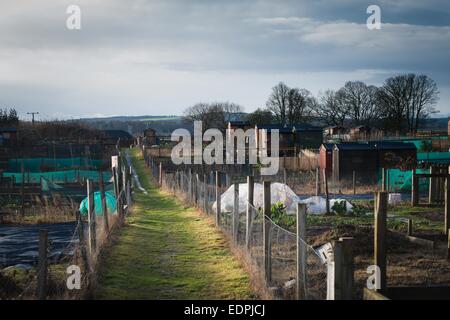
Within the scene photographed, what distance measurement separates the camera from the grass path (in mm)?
7957

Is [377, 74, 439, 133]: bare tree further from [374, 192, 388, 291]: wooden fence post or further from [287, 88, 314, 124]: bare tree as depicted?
[374, 192, 388, 291]: wooden fence post

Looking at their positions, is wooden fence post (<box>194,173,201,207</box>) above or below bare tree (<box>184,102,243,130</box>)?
below

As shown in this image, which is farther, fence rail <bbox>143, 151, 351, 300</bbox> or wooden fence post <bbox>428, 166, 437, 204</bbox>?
wooden fence post <bbox>428, 166, 437, 204</bbox>

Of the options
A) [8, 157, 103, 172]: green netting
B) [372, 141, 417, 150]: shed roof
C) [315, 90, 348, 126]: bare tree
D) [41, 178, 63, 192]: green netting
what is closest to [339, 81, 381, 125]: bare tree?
[315, 90, 348, 126]: bare tree

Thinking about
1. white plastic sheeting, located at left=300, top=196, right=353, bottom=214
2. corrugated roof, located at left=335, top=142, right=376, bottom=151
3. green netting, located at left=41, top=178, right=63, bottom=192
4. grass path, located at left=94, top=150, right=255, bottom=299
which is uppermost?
corrugated roof, located at left=335, top=142, right=376, bottom=151

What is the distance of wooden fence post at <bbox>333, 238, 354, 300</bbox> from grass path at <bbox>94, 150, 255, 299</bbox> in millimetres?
2508

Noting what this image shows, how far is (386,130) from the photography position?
80312 mm

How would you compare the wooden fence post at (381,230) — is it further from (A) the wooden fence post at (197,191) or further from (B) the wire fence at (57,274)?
(A) the wooden fence post at (197,191)

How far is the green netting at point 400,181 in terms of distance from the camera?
2598 centimetres

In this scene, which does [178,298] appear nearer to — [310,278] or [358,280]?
[310,278]

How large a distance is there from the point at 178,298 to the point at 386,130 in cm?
7728

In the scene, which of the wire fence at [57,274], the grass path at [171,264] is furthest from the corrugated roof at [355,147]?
the wire fence at [57,274]

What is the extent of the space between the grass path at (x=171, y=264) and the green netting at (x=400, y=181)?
1414 cm

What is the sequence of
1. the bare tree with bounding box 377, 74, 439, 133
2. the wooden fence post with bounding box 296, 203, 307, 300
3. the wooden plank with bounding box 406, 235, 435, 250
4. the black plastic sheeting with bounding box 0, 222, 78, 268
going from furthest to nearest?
the bare tree with bounding box 377, 74, 439, 133, the wooden plank with bounding box 406, 235, 435, 250, the black plastic sheeting with bounding box 0, 222, 78, 268, the wooden fence post with bounding box 296, 203, 307, 300
